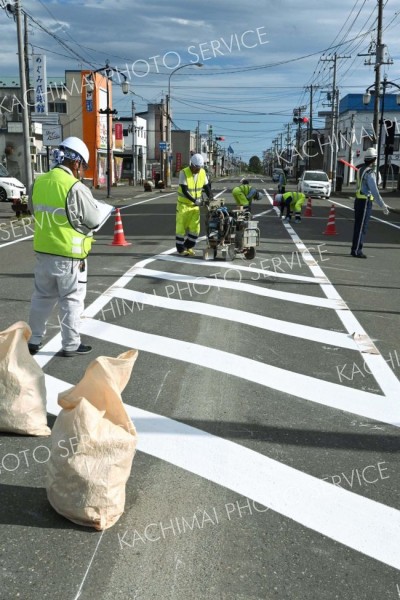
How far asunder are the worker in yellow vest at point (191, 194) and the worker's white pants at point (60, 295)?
642cm

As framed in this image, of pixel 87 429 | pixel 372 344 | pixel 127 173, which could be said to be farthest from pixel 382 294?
pixel 127 173

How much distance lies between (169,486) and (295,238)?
1411cm

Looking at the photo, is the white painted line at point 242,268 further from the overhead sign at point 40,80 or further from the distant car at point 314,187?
the distant car at point 314,187

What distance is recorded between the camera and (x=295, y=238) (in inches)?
682

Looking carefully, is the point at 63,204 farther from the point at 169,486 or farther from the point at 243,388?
the point at 169,486

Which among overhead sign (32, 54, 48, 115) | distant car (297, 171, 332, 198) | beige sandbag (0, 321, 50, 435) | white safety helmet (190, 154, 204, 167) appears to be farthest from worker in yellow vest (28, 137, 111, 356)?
distant car (297, 171, 332, 198)

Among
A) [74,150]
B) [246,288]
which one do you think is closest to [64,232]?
[74,150]

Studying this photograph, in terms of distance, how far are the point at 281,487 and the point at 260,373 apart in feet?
6.99

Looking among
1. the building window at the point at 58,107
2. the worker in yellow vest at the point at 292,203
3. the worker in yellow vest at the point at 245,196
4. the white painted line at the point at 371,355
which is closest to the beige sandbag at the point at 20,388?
the white painted line at the point at 371,355

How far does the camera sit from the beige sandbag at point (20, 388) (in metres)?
4.11

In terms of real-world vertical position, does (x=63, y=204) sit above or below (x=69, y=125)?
below

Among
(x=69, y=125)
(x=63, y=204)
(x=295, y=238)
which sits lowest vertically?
(x=295, y=238)

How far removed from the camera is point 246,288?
9.96 meters

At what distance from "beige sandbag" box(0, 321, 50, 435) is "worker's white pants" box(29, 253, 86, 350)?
5.13 ft
